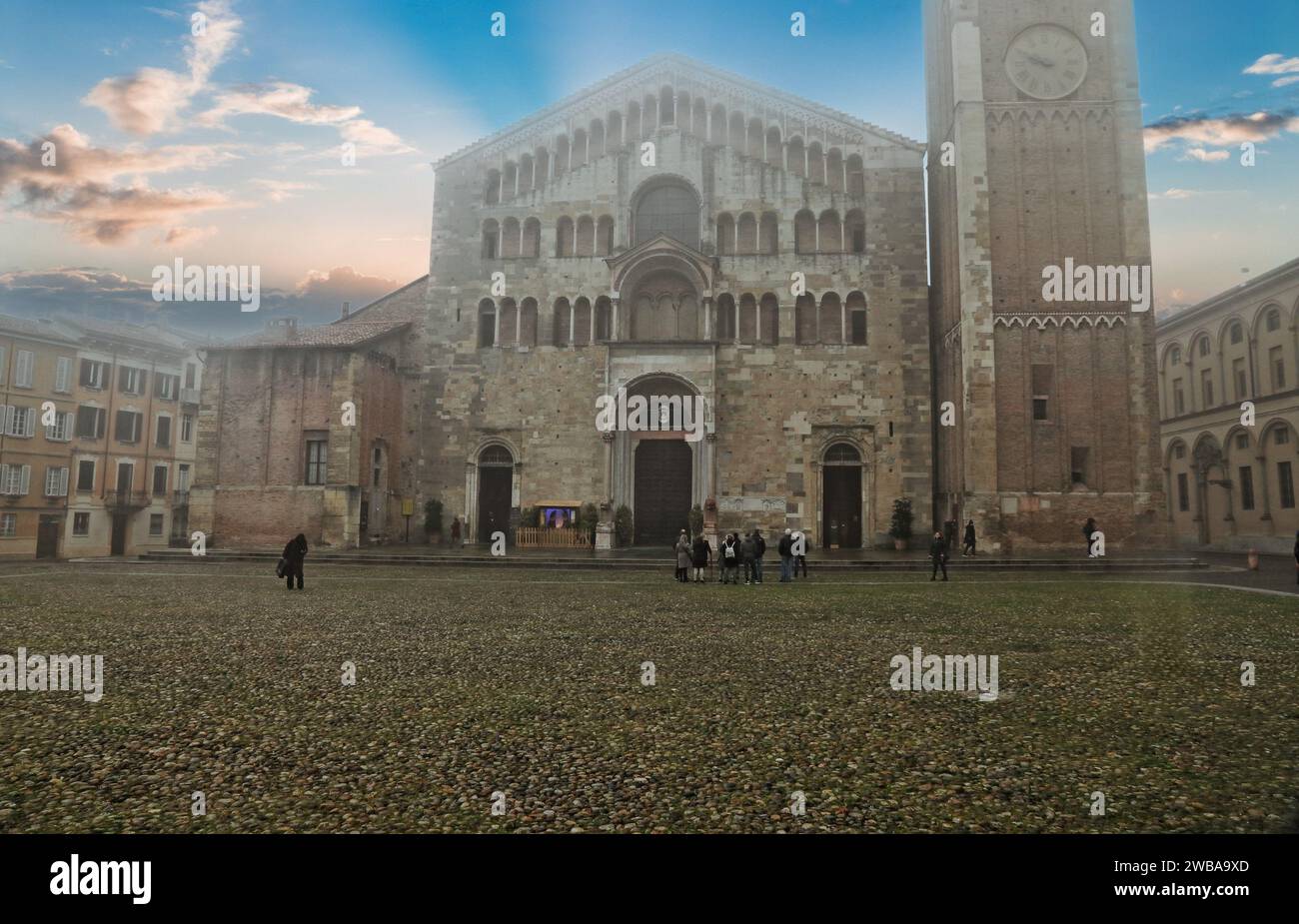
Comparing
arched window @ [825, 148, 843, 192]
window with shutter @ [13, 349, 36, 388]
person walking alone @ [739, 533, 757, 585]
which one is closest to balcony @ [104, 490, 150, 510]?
window with shutter @ [13, 349, 36, 388]

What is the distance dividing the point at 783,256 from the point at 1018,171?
30.5ft

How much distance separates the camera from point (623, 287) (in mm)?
31922

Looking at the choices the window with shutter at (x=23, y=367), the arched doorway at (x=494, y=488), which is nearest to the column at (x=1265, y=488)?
the arched doorway at (x=494, y=488)

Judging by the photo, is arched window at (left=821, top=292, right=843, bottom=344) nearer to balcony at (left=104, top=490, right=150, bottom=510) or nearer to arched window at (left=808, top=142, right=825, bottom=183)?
arched window at (left=808, top=142, right=825, bottom=183)

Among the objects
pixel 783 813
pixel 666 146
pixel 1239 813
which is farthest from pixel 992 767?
pixel 666 146

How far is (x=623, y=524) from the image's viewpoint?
3091cm

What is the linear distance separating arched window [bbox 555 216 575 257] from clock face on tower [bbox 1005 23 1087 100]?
60.7 ft

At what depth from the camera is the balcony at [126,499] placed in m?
44.7

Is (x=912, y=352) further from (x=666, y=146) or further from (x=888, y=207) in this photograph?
(x=666, y=146)

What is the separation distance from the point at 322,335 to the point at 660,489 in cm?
1697

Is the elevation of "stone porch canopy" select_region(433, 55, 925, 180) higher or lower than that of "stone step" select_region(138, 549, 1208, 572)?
higher

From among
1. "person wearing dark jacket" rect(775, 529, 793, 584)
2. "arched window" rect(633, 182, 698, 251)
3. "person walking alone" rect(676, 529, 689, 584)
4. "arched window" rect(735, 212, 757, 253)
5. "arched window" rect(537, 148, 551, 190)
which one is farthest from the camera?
"arched window" rect(537, 148, 551, 190)

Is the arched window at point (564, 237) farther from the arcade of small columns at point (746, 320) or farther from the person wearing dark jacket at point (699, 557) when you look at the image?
the person wearing dark jacket at point (699, 557)

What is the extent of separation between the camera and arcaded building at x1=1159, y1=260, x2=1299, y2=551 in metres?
35.1
